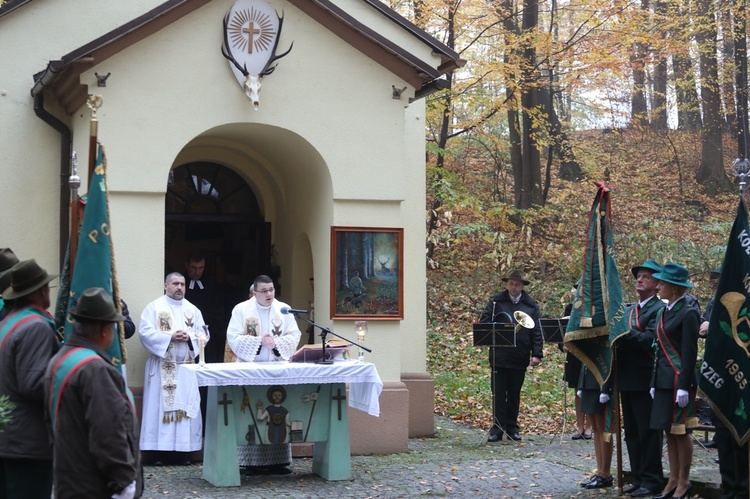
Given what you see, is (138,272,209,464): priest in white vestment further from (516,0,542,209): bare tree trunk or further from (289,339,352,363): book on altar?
(516,0,542,209): bare tree trunk

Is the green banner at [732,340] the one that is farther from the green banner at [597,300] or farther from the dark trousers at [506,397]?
the dark trousers at [506,397]

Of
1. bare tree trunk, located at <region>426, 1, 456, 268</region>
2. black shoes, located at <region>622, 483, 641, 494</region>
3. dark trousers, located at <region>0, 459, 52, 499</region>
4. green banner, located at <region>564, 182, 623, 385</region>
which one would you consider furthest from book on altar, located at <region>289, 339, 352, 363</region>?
bare tree trunk, located at <region>426, 1, 456, 268</region>

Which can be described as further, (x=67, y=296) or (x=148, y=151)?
(x=148, y=151)

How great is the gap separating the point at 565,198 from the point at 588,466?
16372mm

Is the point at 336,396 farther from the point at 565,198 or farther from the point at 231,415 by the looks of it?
the point at 565,198

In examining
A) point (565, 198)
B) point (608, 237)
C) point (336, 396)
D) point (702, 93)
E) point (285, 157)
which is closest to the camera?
point (608, 237)

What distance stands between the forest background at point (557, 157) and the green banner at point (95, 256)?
941cm

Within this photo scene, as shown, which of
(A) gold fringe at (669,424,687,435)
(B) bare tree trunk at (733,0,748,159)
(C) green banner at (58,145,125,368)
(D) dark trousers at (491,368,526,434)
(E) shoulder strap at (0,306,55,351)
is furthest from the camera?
(B) bare tree trunk at (733,0,748,159)

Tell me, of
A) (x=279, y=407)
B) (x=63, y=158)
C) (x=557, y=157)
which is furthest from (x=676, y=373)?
(x=557, y=157)

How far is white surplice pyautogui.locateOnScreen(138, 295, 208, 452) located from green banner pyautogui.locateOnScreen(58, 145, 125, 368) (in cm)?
479

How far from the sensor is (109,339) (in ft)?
17.8

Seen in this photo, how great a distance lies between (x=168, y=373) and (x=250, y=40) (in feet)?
13.7

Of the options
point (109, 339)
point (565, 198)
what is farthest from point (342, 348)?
point (565, 198)

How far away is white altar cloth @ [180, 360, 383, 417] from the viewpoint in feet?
33.0
